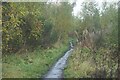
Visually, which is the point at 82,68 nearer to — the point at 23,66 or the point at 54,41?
the point at 23,66

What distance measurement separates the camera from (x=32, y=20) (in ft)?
55.3

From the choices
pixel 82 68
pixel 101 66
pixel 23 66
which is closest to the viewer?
pixel 101 66

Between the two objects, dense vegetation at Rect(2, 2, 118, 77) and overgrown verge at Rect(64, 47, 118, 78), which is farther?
dense vegetation at Rect(2, 2, 118, 77)

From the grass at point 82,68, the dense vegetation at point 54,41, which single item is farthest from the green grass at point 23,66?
the grass at point 82,68

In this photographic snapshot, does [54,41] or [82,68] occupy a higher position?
[54,41]

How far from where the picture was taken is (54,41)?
26.2 metres

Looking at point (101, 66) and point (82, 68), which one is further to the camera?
point (82, 68)

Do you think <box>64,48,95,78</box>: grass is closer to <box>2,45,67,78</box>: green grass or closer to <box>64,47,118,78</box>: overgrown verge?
<box>64,47,118,78</box>: overgrown verge

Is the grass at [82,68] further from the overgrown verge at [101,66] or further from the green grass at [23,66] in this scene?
the green grass at [23,66]

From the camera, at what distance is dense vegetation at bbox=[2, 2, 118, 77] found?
1016cm

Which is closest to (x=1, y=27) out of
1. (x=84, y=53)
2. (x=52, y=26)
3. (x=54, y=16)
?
(x=84, y=53)

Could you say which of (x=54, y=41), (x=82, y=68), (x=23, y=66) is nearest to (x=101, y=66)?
(x=82, y=68)

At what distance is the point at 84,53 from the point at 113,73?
4.66 metres

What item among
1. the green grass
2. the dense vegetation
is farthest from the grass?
the green grass
